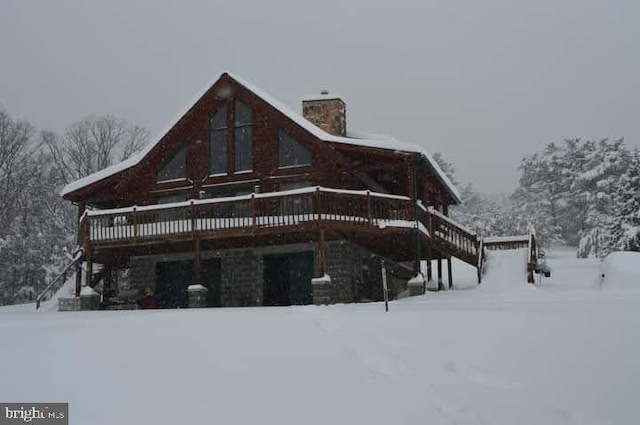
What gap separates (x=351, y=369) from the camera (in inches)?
315

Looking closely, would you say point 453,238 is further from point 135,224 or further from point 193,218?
point 135,224

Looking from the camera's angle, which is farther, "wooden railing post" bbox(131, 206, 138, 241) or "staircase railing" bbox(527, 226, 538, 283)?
"staircase railing" bbox(527, 226, 538, 283)

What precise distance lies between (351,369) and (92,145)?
139 ft

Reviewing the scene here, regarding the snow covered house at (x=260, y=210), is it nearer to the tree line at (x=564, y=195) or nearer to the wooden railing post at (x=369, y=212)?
the wooden railing post at (x=369, y=212)

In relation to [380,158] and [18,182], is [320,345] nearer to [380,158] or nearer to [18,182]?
[380,158]

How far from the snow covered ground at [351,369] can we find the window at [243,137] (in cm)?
1119

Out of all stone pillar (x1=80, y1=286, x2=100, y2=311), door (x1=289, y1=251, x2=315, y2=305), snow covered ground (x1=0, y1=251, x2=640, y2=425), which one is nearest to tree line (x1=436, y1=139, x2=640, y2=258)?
door (x1=289, y1=251, x2=315, y2=305)

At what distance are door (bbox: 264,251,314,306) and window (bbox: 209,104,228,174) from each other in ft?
12.4

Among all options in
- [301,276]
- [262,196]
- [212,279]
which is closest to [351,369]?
[262,196]

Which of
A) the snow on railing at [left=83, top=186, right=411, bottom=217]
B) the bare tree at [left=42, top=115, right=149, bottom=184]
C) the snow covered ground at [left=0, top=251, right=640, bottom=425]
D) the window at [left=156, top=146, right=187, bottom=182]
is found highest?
the bare tree at [left=42, top=115, right=149, bottom=184]

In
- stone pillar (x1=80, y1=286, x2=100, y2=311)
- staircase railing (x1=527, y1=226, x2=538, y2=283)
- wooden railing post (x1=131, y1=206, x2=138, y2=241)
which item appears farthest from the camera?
staircase railing (x1=527, y1=226, x2=538, y2=283)

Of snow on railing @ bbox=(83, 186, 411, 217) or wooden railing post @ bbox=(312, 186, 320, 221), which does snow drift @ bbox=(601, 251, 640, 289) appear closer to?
snow on railing @ bbox=(83, 186, 411, 217)

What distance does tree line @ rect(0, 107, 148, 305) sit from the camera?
37219mm

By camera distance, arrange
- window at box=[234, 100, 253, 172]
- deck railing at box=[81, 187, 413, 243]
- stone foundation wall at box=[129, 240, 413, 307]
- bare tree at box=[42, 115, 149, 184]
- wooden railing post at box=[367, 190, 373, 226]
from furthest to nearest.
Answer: bare tree at box=[42, 115, 149, 184], window at box=[234, 100, 253, 172], stone foundation wall at box=[129, 240, 413, 307], wooden railing post at box=[367, 190, 373, 226], deck railing at box=[81, 187, 413, 243]
